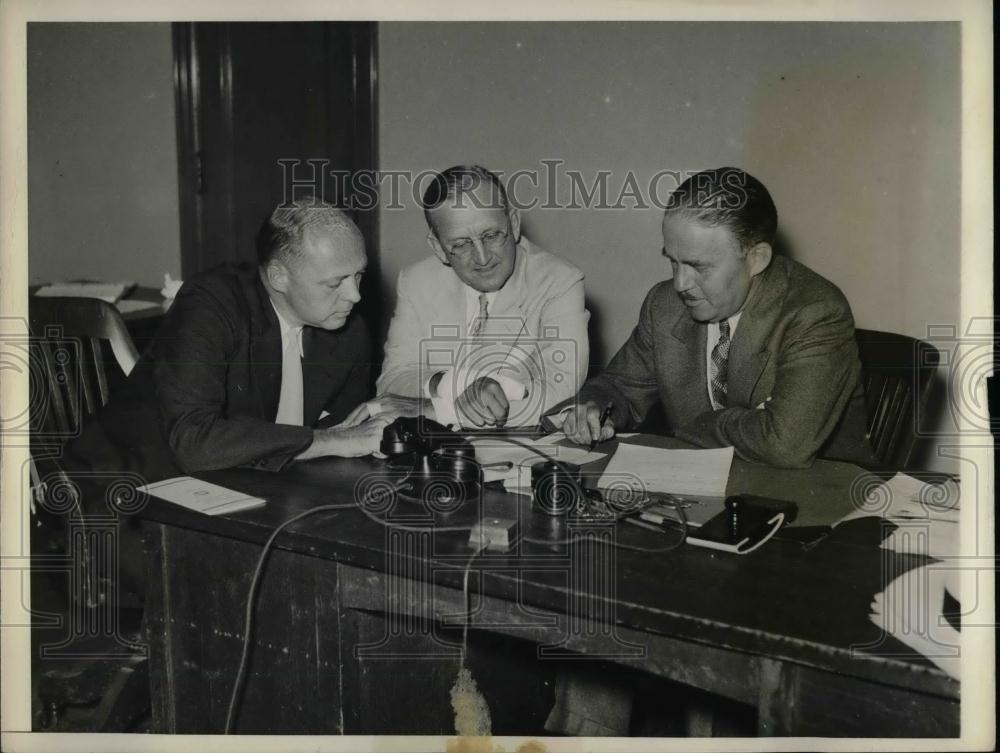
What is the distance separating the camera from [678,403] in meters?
2.11

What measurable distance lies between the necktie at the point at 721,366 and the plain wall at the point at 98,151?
146 centimetres

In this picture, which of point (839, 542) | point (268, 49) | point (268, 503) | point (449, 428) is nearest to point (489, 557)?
point (268, 503)

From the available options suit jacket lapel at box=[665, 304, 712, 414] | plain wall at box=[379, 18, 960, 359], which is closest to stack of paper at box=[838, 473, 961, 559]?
plain wall at box=[379, 18, 960, 359]

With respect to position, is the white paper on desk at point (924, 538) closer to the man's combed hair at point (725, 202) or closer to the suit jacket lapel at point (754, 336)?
the suit jacket lapel at point (754, 336)

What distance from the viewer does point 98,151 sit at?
2.08m

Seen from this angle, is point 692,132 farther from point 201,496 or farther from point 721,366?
point 201,496

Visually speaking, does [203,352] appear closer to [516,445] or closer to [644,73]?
[516,445]

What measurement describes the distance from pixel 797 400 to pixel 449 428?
0.78m

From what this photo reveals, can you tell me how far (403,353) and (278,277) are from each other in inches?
13.7

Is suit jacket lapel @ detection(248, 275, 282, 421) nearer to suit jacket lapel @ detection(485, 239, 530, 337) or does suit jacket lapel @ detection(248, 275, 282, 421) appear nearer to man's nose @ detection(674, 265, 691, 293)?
suit jacket lapel @ detection(485, 239, 530, 337)

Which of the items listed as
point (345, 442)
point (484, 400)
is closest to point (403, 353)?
point (484, 400)

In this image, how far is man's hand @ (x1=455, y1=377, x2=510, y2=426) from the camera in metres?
2.02

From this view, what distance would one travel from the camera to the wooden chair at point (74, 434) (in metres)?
1.72

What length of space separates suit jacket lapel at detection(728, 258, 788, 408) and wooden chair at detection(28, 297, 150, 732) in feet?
4.57
